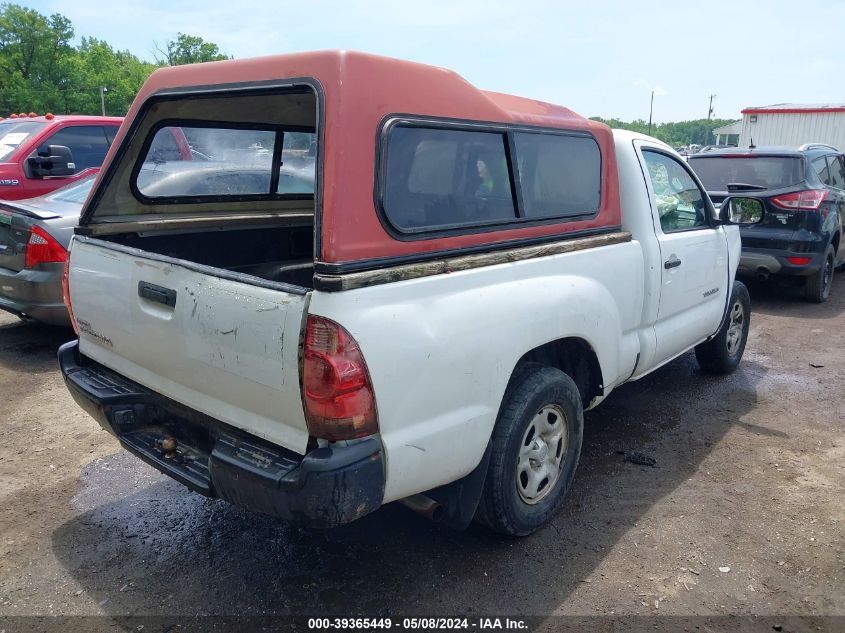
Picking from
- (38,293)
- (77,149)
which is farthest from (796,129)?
(38,293)

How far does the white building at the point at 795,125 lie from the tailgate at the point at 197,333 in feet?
65.7

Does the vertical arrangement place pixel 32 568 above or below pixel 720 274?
below

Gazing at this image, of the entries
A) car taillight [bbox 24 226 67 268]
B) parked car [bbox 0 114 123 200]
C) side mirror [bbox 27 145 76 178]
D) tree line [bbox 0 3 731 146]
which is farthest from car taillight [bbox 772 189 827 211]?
tree line [bbox 0 3 731 146]

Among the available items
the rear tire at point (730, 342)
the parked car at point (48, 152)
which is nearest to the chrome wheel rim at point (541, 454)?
the rear tire at point (730, 342)

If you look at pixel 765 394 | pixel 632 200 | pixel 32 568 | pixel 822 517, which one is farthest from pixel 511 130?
pixel 765 394

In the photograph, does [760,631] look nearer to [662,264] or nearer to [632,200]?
[662,264]

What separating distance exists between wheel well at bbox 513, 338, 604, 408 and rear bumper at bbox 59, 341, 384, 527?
1190 millimetres

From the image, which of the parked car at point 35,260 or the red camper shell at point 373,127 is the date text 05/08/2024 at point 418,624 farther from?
the parked car at point 35,260

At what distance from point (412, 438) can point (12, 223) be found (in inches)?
187

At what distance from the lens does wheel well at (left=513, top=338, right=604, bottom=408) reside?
324 cm

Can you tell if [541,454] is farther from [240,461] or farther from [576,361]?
[240,461]

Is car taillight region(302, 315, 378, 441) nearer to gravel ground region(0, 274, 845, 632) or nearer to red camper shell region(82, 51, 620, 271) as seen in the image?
red camper shell region(82, 51, 620, 271)

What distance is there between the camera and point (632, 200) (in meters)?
3.82

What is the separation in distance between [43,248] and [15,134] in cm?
382
